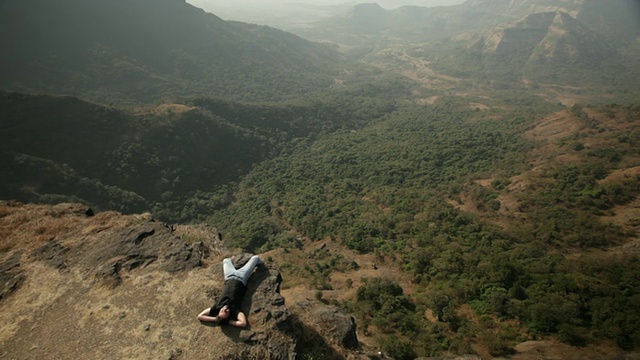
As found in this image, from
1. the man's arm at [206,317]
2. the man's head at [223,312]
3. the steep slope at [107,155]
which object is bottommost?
the steep slope at [107,155]

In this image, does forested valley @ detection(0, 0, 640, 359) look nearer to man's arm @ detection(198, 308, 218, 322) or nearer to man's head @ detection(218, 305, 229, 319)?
man's head @ detection(218, 305, 229, 319)

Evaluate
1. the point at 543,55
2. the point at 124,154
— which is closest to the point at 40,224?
the point at 124,154

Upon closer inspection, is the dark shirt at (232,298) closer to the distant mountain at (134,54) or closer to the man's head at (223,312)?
the man's head at (223,312)

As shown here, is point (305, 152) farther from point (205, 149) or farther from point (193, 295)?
point (193, 295)

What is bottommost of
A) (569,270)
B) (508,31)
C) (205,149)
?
(205,149)

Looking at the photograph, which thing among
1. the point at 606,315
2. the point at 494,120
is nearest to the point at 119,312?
the point at 606,315

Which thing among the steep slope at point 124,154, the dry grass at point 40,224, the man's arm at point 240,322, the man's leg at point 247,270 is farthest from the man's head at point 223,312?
the steep slope at point 124,154

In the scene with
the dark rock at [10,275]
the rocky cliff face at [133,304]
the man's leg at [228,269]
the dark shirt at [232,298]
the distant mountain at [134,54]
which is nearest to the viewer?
the rocky cliff face at [133,304]
